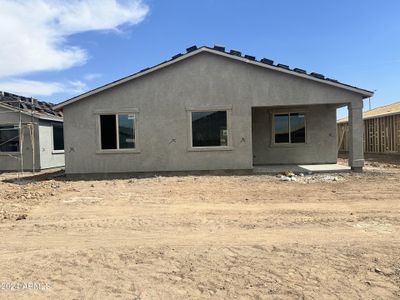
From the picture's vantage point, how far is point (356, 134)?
14766 millimetres

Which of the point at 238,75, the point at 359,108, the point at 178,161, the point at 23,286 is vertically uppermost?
the point at 238,75

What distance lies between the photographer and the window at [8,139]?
19453 millimetres

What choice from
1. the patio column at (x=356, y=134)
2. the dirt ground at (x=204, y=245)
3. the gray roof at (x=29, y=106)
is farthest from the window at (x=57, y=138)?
the patio column at (x=356, y=134)

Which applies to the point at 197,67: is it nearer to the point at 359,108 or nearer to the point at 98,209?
the point at 359,108

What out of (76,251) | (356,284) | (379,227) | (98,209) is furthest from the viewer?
(98,209)

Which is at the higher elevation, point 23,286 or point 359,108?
point 359,108

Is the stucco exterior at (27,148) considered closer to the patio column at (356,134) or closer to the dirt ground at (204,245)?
the dirt ground at (204,245)

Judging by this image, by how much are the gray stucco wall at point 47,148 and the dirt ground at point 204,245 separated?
29.7 feet

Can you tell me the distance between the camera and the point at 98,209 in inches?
358

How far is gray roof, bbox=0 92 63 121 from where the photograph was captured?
19.2m

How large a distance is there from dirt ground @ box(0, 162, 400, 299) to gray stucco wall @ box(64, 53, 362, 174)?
13.9ft

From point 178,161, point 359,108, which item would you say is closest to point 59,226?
point 178,161

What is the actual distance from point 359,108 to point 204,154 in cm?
612

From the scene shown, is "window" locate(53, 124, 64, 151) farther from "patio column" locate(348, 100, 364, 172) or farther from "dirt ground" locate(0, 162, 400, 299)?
"patio column" locate(348, 100, 364, 172)
